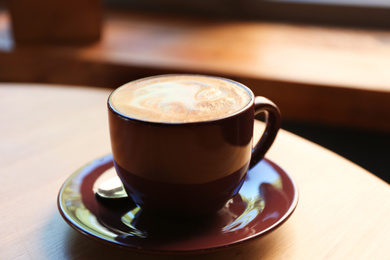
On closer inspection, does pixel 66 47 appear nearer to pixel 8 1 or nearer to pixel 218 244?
pixel 8 1

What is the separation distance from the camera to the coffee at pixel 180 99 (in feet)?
1.26

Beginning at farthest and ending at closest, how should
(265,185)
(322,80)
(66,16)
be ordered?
(66,16), (322,80), (265,185)

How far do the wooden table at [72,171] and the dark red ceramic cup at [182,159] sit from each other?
0.15 feet

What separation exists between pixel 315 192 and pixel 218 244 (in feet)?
0.55

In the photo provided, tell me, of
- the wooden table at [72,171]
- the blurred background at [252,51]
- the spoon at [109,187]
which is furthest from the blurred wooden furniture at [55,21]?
the spoon at [109,187]

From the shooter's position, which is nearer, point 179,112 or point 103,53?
point 179,112

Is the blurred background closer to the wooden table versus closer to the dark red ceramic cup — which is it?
the wooden table

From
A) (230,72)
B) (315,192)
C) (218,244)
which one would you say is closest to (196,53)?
(230,72)

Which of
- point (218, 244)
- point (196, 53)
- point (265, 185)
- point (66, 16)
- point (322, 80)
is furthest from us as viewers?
point (66, 16)

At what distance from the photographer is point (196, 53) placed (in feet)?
3.60

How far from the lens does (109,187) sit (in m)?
0.46

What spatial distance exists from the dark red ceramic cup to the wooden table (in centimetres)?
5

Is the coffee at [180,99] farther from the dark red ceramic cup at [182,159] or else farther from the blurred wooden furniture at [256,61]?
the blurred wooden furniture at [256,61]

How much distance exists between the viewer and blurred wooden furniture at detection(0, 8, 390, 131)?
2.97 feet
